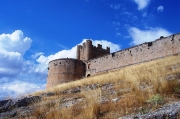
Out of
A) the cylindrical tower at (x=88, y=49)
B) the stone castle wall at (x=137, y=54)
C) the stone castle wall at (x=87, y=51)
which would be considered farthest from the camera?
the stone castle wall at (x=87, y=51)

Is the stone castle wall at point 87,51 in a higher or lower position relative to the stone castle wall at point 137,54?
higher

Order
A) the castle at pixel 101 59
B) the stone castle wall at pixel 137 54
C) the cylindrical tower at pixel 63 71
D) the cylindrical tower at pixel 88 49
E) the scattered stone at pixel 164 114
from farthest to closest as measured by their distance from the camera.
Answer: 1. the cylindrical tower at pixel 88 49
2. the cylindrical tower at pixel 63 71
3. the castle at pixel 101 59
4. the stone castle wall at pixel 137 54
5. the scattered stone at pixel 164 114

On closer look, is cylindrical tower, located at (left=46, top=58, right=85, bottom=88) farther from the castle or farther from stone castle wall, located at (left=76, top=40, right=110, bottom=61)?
stone castle wall, located at (left=76, top=40, right=110, bottom=61)

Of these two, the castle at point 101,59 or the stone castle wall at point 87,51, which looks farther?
the stone castle wall at point 87,51

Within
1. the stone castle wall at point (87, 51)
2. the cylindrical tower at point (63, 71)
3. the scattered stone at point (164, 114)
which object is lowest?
the scattered stone at point (164, 114)

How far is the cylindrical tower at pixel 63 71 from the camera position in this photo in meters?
33.0

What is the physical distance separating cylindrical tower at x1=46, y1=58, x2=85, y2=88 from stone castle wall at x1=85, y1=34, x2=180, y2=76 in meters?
2.03

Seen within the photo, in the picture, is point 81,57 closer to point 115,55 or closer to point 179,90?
point 115,55

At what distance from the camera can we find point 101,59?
32.4 metres

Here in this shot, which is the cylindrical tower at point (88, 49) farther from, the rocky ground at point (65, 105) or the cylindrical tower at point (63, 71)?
the rocky ground at point (65, 105)

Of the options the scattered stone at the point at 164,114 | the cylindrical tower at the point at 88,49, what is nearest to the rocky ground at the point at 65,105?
the scattered stone at the point at 164,114

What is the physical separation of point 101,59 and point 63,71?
662cm

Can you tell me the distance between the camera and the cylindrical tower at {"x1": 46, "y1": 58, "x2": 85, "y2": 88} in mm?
33031

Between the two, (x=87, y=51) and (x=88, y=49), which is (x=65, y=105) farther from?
(x=88, y=49)
